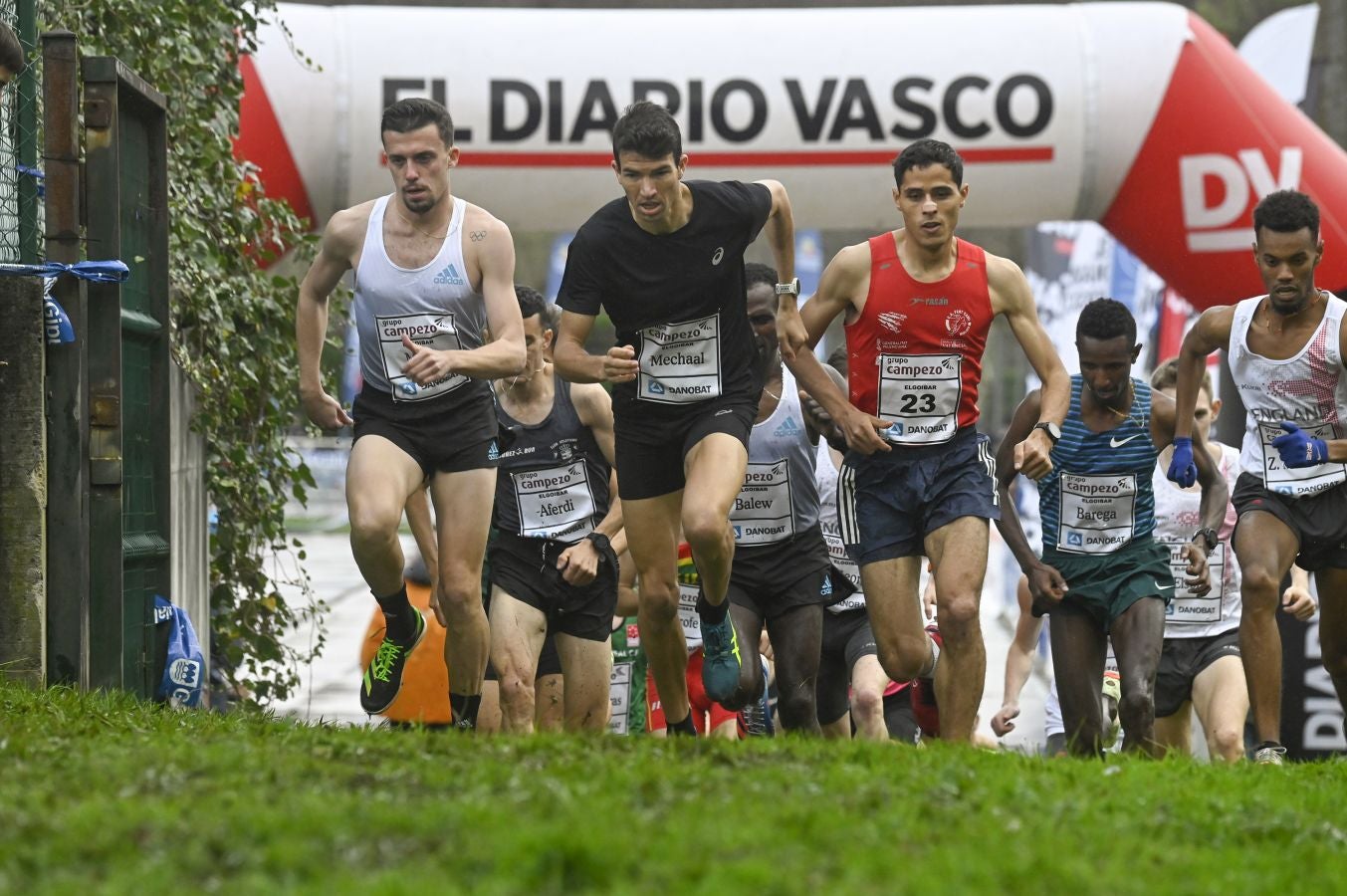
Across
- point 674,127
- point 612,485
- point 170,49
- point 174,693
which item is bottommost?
point 174,693

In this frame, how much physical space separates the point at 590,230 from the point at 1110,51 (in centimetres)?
486

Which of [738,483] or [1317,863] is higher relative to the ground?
[738,483]

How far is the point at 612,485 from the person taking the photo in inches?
382

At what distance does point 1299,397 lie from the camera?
8750 millimetres

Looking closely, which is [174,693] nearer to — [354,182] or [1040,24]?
[354,182]

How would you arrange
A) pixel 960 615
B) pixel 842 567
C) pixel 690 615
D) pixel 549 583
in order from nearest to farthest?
pixel 960 615, pixel 549 583, pixel 842 567, pixel 690 615

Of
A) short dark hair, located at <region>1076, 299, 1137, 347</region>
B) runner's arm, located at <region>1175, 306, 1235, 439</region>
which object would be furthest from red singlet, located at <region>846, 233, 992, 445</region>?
runner's arm, located at <region>1175, 306, 1235, 439</region>

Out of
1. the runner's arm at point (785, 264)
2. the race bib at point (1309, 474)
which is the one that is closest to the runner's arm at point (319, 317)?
the runner's arm at point (785, 264)

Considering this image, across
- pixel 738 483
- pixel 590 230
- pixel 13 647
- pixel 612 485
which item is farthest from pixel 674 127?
pixel 13 647

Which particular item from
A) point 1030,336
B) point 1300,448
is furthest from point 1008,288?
point 1300,448

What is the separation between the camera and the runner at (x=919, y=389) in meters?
8.10

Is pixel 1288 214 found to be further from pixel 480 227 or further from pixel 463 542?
pixel 463 542

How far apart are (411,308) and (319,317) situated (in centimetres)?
60

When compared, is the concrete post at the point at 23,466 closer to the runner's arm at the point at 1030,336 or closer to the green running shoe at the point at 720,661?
the green running shoe at the point at 720,661
